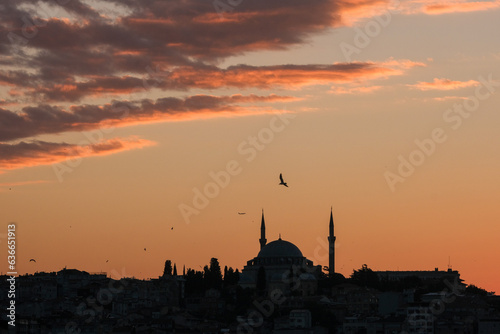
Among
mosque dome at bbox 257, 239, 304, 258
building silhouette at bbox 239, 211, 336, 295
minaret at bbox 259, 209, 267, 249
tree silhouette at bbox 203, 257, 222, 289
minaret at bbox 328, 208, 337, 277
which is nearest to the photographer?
tree silhouette at bbox 203, 257, 222, 289

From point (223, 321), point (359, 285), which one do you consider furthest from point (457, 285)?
point (223, 321)

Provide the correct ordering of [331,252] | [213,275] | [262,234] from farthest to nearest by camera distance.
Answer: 1. [262,234]
2. [331,252]
3. [213,275]

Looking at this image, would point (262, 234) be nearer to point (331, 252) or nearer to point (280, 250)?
point (280, 250)

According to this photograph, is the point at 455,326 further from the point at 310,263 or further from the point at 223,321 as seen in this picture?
the point at 310,263

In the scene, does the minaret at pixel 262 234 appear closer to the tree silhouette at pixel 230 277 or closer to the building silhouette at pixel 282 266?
the building silhouette at pixel 282 266

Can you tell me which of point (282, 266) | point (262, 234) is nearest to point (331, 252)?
point (282, 266)

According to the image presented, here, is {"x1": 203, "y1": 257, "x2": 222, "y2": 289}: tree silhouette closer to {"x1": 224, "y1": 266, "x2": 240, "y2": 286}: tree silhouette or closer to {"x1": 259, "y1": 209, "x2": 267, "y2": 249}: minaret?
{"x1": 224, "y1": 266, "x2": 240, "y2": 286}: tree silhouette


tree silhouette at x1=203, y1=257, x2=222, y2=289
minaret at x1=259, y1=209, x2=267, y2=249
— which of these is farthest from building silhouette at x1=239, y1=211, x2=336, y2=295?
tree silhouette at x1=203, y1=257, x2=222, y2=289

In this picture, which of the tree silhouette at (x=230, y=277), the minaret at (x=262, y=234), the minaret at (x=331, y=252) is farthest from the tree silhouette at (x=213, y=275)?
the minaret at (x=262, y=234)
